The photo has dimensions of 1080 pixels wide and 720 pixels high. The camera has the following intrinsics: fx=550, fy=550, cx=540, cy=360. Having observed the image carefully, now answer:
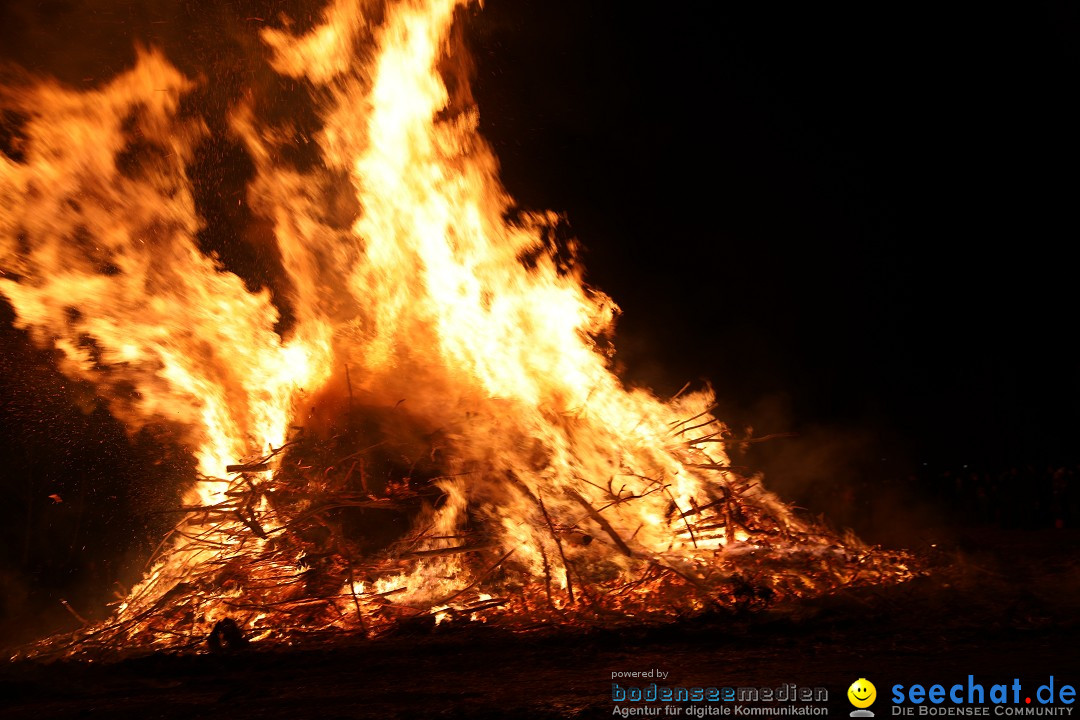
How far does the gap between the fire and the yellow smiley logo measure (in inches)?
61.0

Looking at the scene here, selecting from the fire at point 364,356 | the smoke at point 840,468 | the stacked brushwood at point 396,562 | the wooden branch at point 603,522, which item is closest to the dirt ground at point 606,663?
the stacked brushwood at point 396,562

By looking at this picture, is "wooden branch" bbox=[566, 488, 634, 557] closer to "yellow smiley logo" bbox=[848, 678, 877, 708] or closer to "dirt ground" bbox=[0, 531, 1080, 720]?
"dirt ground" bbox=[0, 531, 1080, 720]

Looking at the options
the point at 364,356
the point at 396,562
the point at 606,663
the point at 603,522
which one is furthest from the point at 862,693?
the point at 364,356

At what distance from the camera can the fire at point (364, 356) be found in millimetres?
4754

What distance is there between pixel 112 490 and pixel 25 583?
1.30 m

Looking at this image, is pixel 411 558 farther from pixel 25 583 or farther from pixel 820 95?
pixel 820 95

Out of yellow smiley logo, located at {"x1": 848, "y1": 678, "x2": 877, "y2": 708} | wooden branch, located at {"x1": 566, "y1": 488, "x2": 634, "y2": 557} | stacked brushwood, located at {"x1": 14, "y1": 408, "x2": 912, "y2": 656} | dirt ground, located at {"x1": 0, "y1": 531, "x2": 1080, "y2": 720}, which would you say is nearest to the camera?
yellow smiley logo, located at {"x1": 848, "y1": 678, "x2": 877, "y2": 708}

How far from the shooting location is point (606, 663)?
3.31m

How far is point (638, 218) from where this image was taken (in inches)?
294

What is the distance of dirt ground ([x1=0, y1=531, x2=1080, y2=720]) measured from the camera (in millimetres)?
2914

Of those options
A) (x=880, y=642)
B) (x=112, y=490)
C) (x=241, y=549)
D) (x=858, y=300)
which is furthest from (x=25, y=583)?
(x=858, y=300)

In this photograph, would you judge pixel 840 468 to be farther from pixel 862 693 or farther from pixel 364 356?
pixel 364 356

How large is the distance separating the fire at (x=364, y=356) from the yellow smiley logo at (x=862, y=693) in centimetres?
155

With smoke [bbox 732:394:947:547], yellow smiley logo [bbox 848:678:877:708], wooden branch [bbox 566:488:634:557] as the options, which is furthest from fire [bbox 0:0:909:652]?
yellow smiley logo [bbox 848:678:877:708]
